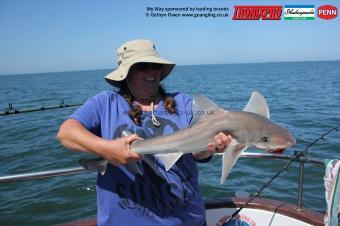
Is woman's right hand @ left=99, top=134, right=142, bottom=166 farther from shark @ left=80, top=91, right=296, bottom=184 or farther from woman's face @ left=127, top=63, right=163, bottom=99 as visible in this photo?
woman's face @ left=127, top=63, right=163, bottom=99

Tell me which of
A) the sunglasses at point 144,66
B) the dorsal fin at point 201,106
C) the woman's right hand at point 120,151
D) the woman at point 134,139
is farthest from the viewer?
the sunglasses at point 144,66

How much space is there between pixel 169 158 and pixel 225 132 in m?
0.47

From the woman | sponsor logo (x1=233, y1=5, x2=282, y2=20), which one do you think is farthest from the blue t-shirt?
sponsor logo (x1=233, y1=5, x2=282, y2=20)

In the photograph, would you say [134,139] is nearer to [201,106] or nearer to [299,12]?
[201,106]

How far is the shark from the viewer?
104 inches

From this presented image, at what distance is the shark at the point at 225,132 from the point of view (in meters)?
2.65

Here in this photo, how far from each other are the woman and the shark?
0.22 feet

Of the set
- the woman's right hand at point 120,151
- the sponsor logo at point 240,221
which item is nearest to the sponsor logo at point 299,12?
the sponsor logo at point 240,221

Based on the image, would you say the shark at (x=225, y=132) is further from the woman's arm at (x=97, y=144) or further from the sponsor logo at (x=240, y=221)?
the sponsor logo at (x=240, y=221)

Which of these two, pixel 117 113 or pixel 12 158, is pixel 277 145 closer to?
pixel 117 113

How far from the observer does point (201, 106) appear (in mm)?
2783

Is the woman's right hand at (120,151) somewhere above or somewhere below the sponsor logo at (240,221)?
above

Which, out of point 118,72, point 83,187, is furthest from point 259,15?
point 118,72

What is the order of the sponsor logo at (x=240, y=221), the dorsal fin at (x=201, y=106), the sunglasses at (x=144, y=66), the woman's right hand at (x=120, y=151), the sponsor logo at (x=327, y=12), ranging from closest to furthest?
the woman's right hand at (x=120, y=151) < the dorsal fin at (x=201, y=106) < the sunglasses at (x=144, y=66) < the sponsor logo at (x=240, y=221) < the sponsor logo at (x=327, y=12)
